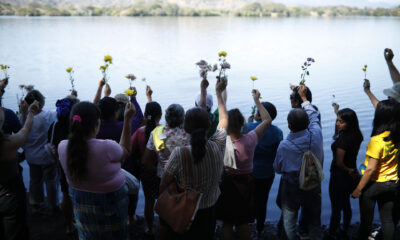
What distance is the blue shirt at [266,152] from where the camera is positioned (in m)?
3.71

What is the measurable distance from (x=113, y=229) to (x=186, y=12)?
8687 cm

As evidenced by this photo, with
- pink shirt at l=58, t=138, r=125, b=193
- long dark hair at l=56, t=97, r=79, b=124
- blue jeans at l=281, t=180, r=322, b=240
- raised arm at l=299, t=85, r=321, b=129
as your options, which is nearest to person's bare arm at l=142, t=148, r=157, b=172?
pink shirt at l=58, t=138, r=125, b=193

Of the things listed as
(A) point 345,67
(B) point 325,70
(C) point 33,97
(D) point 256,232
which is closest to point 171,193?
(D) point 256,232

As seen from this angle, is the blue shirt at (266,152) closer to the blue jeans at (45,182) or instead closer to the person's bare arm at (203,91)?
the person's bare arm at (203,91)

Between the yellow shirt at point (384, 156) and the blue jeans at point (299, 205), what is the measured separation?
593 mm

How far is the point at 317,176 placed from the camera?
10.8 feet

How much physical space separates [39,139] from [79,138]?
2.07 metres

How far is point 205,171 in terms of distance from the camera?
8.32ft

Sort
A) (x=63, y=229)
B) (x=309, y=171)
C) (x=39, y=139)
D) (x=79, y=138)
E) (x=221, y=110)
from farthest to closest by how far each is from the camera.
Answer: (x=39, y=139), (x=63, y=229), (x=309, y=171), (x=221, y=110), (x=79, y=138)

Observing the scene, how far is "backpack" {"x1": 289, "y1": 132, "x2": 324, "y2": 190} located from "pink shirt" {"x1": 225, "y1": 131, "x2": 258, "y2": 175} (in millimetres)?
514

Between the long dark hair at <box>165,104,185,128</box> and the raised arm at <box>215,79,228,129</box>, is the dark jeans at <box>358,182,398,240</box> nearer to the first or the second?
the raised arm at <box>215,79,228,129</box>

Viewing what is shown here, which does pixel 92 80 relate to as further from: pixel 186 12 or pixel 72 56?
pixel 186 12

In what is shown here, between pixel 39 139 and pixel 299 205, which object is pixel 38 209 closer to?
pixel 39 139

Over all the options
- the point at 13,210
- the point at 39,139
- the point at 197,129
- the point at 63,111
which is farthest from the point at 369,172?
the point at 39,139
